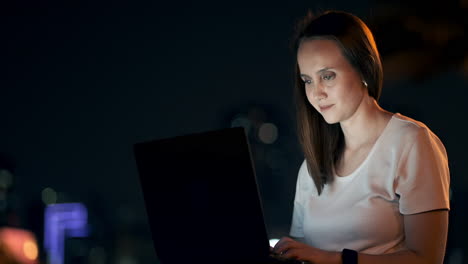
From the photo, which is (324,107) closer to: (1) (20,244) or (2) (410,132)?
(2) (410,132)

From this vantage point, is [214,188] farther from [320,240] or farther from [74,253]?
[74,253]

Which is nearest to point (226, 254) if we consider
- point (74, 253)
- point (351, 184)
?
point (351, 184)

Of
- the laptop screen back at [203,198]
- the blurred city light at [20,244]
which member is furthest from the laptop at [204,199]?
the blurred city light at [20,244]

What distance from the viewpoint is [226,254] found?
1541mm

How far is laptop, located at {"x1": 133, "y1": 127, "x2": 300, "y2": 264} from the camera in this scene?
152cm

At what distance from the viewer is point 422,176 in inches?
63.7

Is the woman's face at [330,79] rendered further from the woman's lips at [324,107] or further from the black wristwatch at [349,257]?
the black wristwatch at [349,257]

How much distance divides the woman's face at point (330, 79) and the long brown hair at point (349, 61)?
0.07ft

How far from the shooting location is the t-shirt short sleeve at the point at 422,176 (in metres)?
1.60

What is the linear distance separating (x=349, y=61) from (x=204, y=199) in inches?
21.3

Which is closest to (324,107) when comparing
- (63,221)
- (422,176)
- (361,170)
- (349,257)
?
(361,170)

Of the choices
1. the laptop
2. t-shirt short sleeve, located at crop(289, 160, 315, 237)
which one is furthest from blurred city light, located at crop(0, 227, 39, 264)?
t-shirt short sleeve, located at crop(289, 160, 315, 237)

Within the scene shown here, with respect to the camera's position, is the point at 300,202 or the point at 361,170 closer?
the point at 361,170

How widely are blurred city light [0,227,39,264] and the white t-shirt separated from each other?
113 centimetres
